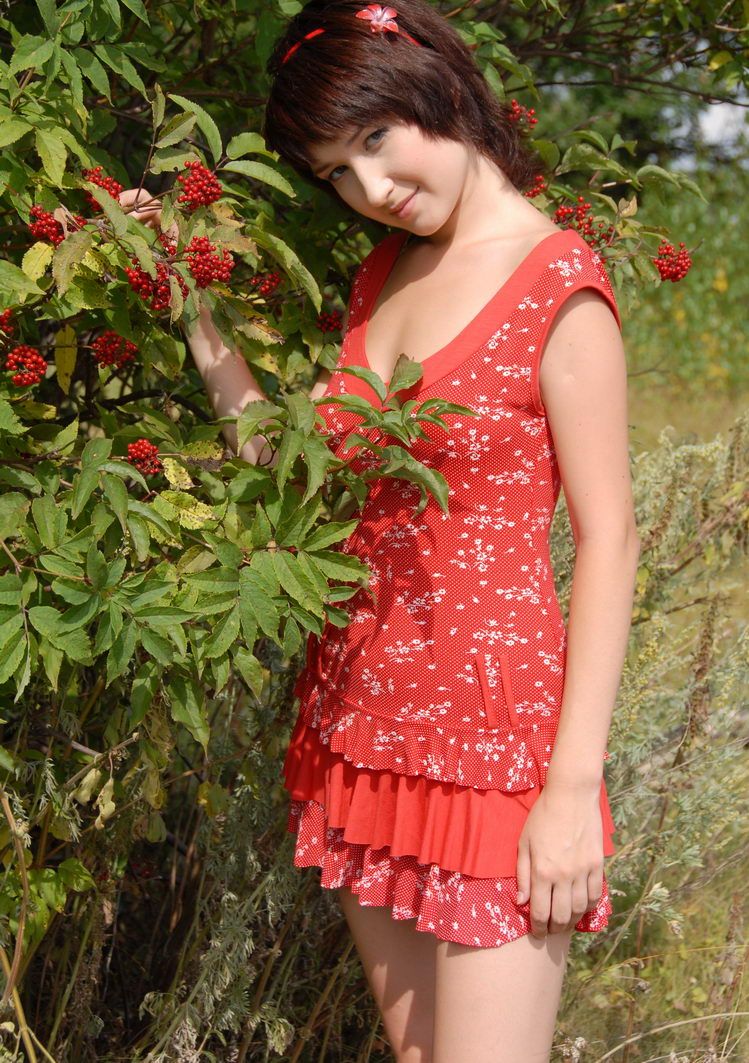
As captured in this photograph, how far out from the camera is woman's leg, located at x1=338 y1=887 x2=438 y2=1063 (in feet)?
6.00

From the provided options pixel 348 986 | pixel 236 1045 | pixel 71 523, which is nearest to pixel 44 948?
pixel 236 1045

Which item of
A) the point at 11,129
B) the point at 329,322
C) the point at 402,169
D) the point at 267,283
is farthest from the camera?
the point at 329,322

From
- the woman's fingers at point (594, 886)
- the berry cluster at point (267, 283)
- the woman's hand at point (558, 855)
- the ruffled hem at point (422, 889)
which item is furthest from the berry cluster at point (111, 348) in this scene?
the woman's fingers at point (594, 886)

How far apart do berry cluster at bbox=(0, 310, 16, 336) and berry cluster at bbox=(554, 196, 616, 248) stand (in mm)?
941

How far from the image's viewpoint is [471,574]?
5.39 feet

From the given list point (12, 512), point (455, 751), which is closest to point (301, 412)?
point (12, 512)

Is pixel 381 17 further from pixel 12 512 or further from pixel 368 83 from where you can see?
pixel 12 512

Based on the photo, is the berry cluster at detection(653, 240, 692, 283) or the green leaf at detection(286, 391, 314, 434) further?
the berry cluster at detection(653, 240, 692, 283)

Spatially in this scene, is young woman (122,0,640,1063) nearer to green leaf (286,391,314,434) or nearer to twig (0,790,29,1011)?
green leaf (286,391,314,434)

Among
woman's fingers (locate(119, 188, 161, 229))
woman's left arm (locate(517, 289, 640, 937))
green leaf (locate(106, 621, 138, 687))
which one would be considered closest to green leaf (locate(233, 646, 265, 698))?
green leaf (locate(106, 621, 138, 687))

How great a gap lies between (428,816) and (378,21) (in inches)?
44.2

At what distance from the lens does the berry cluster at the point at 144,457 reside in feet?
5.17

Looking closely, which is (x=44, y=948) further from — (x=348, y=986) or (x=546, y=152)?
(x=546, y=152)

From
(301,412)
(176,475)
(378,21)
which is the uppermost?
(378,21)
